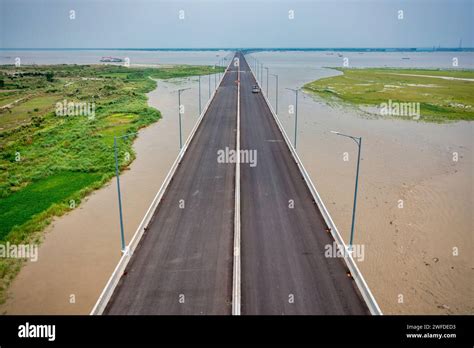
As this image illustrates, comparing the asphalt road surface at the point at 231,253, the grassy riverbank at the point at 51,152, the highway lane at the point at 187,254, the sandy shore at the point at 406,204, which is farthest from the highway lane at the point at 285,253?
the grassy riverbank at the point at 51,152

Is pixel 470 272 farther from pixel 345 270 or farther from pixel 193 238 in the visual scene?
pixel 193 238

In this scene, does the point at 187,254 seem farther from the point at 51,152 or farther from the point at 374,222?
the point at 51,152

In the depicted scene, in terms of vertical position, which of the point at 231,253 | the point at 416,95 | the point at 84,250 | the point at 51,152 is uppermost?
the point at 416,95

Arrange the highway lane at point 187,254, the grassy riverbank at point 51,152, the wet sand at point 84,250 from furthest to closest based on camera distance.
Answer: the grassy riverbank at point 51,152
the wet sand at point 84,250
the highway lane at point 187,254

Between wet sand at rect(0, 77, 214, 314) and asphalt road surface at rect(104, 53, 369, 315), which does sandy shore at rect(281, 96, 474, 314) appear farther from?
wet sand at rect(0, 77, 214, 314)

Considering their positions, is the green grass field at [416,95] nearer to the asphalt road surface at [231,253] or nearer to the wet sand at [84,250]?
the asphalt road surface at [231,253]

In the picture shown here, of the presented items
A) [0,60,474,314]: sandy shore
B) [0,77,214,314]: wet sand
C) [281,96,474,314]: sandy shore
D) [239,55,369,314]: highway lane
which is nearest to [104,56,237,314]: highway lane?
[239,55,369,314]: highway lane

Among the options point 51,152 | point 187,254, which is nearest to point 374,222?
point 187,254
